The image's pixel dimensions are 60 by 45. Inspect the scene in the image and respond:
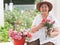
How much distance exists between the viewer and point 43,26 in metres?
1.95

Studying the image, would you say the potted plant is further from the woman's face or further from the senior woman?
the woman's face

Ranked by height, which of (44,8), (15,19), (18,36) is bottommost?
(18,36)

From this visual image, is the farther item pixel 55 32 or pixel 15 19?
pixel 15 19

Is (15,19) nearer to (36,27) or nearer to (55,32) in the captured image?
(36,27)

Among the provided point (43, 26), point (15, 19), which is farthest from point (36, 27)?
point (15, 19)

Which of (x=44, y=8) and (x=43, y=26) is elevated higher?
(x=44, y=8)

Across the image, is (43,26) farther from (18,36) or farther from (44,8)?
(18,36)

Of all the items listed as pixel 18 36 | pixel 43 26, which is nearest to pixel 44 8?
pixel 43 26

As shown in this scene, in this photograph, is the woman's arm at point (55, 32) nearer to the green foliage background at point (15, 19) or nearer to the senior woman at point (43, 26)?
the senior woman at point (43, 26)

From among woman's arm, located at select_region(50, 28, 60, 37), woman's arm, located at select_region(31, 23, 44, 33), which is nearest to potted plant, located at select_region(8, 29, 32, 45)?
woman's arm, located at select_region(31, 23, 44, 33)

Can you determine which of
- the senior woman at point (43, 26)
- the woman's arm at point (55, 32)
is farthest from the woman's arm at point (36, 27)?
the woman's arm at point (55, 32)

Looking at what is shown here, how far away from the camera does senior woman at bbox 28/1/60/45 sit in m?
1.94

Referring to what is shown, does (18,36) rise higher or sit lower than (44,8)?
lower

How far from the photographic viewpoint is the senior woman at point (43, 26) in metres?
1.94
